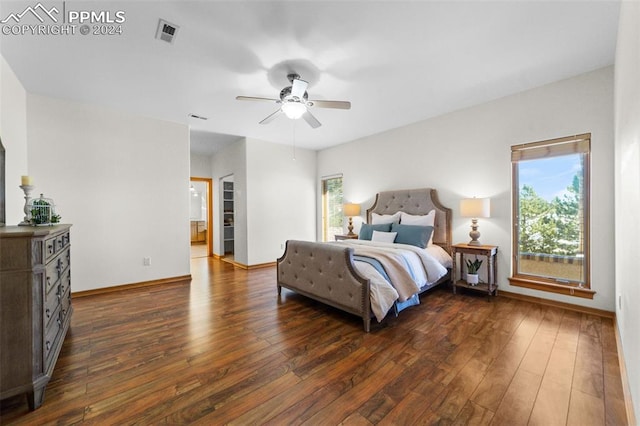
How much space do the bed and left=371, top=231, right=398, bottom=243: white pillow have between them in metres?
0.04

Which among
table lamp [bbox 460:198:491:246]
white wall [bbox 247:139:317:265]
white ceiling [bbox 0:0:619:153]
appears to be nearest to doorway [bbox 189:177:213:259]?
white wall [bbox 247:139:317:265]

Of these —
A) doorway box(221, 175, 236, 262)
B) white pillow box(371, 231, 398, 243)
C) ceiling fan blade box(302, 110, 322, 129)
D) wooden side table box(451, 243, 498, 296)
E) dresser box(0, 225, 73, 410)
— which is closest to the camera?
dresser box(0, 225, 73, 410)

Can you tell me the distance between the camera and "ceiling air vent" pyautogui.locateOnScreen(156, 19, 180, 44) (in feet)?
6.53

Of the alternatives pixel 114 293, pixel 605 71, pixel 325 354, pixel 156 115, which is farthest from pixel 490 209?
pixel 114 293

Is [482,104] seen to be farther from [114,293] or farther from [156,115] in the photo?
[114,293]

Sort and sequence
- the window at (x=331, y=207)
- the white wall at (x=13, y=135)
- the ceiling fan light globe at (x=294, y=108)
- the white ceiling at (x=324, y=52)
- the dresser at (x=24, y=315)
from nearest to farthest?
the dresser at (x=24, y=315)
the white ceiling at (x=324, y=52)
the white wall at (x=13, y=135)
the ceiling fan light globe at (x=294, y=108)
the window at (x=331, y=207)

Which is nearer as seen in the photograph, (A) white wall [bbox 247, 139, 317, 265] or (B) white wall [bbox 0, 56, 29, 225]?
(B) white wall [bbox 0, 56, 29, 225]

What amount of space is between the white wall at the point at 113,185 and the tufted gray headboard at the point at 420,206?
3.50 m

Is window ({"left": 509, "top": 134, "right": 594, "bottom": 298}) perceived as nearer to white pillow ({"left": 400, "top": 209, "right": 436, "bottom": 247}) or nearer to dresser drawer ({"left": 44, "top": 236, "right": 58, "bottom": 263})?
white pillow ({"left": 400, "top": 209, "right": 436, "bottom": 247})

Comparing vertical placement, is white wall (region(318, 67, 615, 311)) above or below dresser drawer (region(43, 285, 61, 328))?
above

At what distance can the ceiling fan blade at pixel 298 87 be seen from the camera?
248 centimetres

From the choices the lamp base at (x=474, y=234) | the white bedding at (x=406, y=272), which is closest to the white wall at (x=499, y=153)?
the lamp base at (x=474, y=234)

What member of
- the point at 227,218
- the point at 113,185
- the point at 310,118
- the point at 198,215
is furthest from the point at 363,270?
the point at 198,215

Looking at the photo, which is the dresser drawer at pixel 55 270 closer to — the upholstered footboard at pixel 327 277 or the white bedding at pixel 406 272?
the upholstered footboard at pixel 327 277
